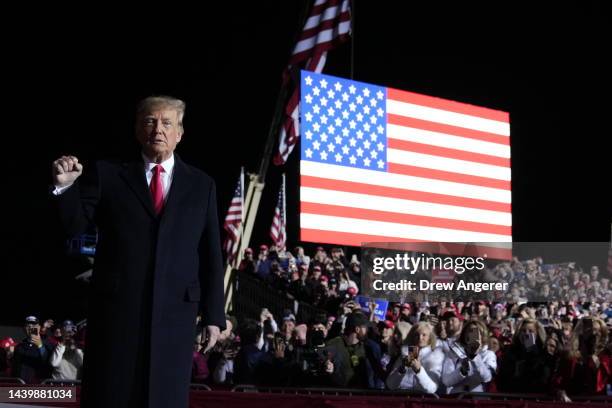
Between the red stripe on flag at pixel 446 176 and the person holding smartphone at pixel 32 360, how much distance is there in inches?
324

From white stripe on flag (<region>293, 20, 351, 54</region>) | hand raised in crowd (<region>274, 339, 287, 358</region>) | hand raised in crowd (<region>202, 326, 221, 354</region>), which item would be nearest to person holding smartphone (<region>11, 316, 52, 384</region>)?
hand raised in crowd (<region>274, 339, 287, 358</region>)

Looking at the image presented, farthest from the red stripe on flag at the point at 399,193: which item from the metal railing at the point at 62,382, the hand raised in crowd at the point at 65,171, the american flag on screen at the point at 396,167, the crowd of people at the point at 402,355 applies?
the hand raised in crowd at the point at 65,171

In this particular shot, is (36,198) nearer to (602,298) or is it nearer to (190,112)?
(190,112)

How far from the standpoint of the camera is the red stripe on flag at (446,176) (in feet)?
55.7

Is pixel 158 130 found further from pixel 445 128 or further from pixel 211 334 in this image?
pixel 445 128

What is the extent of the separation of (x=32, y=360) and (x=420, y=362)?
14.4 feet

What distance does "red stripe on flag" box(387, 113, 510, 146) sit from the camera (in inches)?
676

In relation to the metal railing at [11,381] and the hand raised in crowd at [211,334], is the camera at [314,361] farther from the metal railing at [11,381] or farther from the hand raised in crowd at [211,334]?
the hand raised in crowd at [211,334]

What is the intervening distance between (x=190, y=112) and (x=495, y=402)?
23.8m

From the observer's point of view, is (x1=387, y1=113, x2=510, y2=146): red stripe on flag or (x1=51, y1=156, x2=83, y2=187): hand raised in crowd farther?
(x1=387, y1=113, x2=510, y2=146): red stripe on flag

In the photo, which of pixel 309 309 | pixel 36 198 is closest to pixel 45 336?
pixel 309 309

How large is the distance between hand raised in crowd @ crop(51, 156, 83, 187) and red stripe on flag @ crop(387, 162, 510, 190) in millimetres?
13743

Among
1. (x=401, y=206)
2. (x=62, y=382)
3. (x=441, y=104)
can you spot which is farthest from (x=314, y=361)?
(x=441, y=104)

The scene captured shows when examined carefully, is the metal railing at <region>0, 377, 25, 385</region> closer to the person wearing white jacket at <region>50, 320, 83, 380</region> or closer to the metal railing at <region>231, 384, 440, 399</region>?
the person wearing white jacket at <region>50, 320, 83, 380</region>
